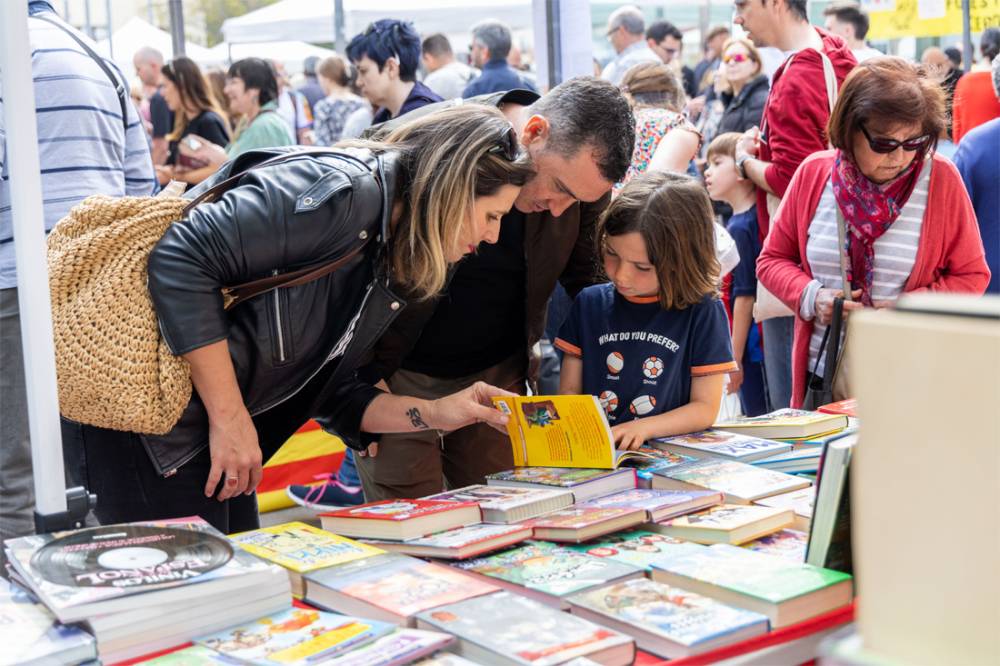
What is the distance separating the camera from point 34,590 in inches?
48.3

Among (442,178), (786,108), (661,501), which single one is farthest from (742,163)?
(661,501)

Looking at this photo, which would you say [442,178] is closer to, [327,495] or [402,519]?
[402,519]

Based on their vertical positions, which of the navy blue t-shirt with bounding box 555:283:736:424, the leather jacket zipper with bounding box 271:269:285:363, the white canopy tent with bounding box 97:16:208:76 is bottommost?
the navy blue t-shirt with bounding box 555:283:736:424

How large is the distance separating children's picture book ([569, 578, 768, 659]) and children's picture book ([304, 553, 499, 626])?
0.14 m

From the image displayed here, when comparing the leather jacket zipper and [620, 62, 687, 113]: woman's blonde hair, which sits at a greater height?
[620, 62, 687, 113]: woman's blonde hair

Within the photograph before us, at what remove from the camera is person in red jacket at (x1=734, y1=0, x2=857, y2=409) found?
317 centimetres

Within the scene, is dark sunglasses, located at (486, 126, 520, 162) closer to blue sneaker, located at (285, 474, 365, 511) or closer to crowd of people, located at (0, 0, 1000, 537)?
crowd of people, located at (0, 0, 1000, 537)

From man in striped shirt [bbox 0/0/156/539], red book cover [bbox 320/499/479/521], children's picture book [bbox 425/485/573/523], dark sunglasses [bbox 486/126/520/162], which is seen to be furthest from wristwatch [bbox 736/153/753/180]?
red book cover [bbox 320/499/479/521]

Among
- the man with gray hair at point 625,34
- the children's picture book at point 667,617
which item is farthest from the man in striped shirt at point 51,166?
the man with gray hair at point 625,34

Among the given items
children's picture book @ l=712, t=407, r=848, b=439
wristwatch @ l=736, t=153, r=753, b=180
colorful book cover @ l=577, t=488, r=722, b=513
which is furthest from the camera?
wristwatch @ l=736, t=153, r=753, b=180

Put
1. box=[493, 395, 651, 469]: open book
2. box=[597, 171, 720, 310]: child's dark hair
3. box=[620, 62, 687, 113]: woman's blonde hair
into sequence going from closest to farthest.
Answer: box=[493, 395, 651, 469]: open book
box=[597, 171, 720, 310]: child's dark hair
box=[620, 62, 687, 113]: woman's blonde hair

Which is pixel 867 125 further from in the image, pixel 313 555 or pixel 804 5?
pixel 313 555

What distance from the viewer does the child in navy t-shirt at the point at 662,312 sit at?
2215 millimetres

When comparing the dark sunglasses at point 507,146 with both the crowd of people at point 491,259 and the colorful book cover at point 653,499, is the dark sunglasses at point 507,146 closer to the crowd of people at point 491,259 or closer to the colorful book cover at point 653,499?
the crowd of people at point 491,259
